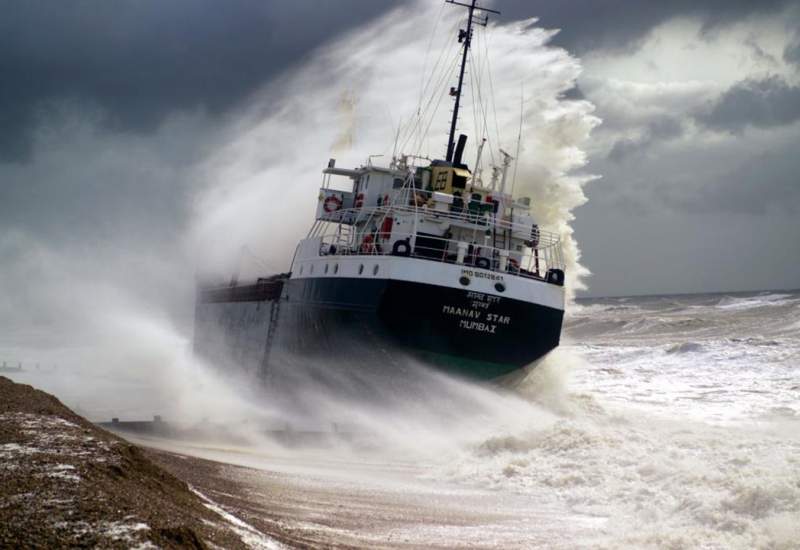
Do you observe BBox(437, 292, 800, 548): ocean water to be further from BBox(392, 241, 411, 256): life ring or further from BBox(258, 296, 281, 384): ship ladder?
BBox(258, 296, 281, 384): ship ladder

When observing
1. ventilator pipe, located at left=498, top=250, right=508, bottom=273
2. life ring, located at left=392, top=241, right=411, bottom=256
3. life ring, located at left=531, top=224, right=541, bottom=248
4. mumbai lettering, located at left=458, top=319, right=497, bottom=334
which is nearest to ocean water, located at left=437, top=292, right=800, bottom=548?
mumbai lettering, located at left=458, top=319, right=497, bottom=334

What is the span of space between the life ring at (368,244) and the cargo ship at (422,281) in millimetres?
122

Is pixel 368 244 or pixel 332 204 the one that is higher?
pixel 332 204

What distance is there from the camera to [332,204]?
31859 mm

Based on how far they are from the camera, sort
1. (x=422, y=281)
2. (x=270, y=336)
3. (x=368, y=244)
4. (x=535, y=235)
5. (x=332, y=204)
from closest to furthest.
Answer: (x=422, y=281)
(x=368, y=244)
(x=535, y=235)
(x=332, y=204)
(x=270, y=336)

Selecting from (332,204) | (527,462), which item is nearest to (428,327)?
(527,462)

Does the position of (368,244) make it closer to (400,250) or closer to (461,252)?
(400,250)

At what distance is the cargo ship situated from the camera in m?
23.2

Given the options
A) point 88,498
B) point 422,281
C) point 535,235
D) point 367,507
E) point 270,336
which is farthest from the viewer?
point 270,336

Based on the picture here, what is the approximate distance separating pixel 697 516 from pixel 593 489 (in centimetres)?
285

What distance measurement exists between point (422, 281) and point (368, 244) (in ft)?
11.2

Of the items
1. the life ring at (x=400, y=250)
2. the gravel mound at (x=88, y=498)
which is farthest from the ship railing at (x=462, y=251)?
the gravel mound at (x=88, y=498)

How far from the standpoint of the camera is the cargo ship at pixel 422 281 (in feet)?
76.2

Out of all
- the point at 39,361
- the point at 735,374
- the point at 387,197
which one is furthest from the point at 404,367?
the point at 39,361
